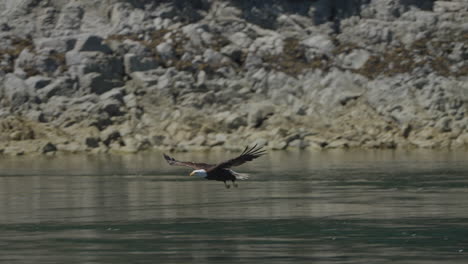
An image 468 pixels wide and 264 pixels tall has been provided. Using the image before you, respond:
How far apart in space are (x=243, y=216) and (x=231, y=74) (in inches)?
2140

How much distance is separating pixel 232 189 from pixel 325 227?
41.9 feet

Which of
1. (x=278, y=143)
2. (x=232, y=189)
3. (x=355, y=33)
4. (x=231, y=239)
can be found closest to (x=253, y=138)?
(x=278, y=143)

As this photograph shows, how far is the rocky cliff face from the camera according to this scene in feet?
235

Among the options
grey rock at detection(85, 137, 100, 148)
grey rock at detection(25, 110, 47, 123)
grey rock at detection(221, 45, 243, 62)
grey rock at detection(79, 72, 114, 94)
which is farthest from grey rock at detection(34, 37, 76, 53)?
grey rock at detection(85, 137, 100, 148)

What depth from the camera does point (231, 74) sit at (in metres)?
80.2

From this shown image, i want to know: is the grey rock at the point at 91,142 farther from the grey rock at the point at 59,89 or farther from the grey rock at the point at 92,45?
the grey rock at the point at 92,45

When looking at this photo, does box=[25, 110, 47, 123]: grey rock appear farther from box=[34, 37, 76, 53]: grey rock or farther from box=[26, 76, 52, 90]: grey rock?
box=[34, 37, 76, 53]: grey rock

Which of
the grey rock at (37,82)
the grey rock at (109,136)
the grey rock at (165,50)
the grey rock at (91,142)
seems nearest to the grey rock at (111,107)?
the grey rock at (109,136)

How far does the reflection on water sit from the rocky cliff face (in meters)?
24.4

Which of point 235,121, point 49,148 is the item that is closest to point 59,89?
point 49,148

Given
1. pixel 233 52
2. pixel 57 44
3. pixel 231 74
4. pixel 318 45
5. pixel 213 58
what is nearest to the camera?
pixel 231 74

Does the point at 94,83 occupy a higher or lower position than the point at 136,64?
lower

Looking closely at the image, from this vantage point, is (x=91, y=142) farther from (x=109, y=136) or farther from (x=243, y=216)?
(x=243, y=216)

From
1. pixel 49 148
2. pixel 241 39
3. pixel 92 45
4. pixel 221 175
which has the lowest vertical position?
pixel 49 148
